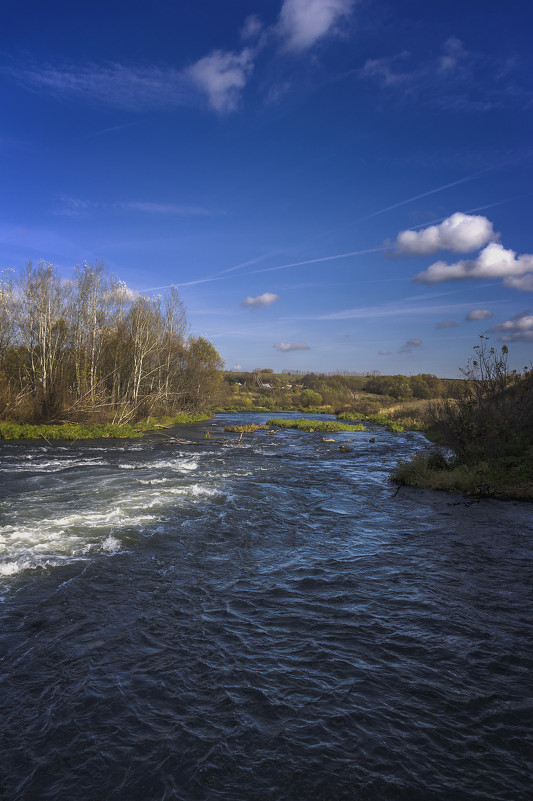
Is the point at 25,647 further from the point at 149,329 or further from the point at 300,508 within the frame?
the point at 149,329

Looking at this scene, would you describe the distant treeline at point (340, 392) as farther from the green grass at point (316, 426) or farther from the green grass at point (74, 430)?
the green grass at point (74, 430)

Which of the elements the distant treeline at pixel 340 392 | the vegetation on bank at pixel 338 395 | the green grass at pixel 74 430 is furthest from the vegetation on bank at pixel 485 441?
the distant treeline at pixel 340 392

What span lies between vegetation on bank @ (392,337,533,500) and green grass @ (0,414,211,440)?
19323mm

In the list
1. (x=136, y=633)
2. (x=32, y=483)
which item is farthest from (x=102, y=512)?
(x=136, y=633)

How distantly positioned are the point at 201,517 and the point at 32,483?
692cm

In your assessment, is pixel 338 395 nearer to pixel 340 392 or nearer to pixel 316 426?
pixel 340 392

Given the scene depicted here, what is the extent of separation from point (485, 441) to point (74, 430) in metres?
22.6

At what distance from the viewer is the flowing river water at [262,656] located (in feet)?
12.3

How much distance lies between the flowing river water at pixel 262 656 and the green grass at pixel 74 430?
15467mm

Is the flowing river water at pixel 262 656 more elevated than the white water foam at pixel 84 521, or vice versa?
the white water foam at pixel 84 521

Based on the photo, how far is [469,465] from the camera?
16.8 m

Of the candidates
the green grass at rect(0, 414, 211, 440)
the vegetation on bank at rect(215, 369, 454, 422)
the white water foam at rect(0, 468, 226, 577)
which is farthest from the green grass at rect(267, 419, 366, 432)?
the white water foam at rect(0, 468, 226, 577)

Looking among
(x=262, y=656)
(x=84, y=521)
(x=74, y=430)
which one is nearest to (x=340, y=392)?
(x=74, y=430)

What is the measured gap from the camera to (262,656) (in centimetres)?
546
